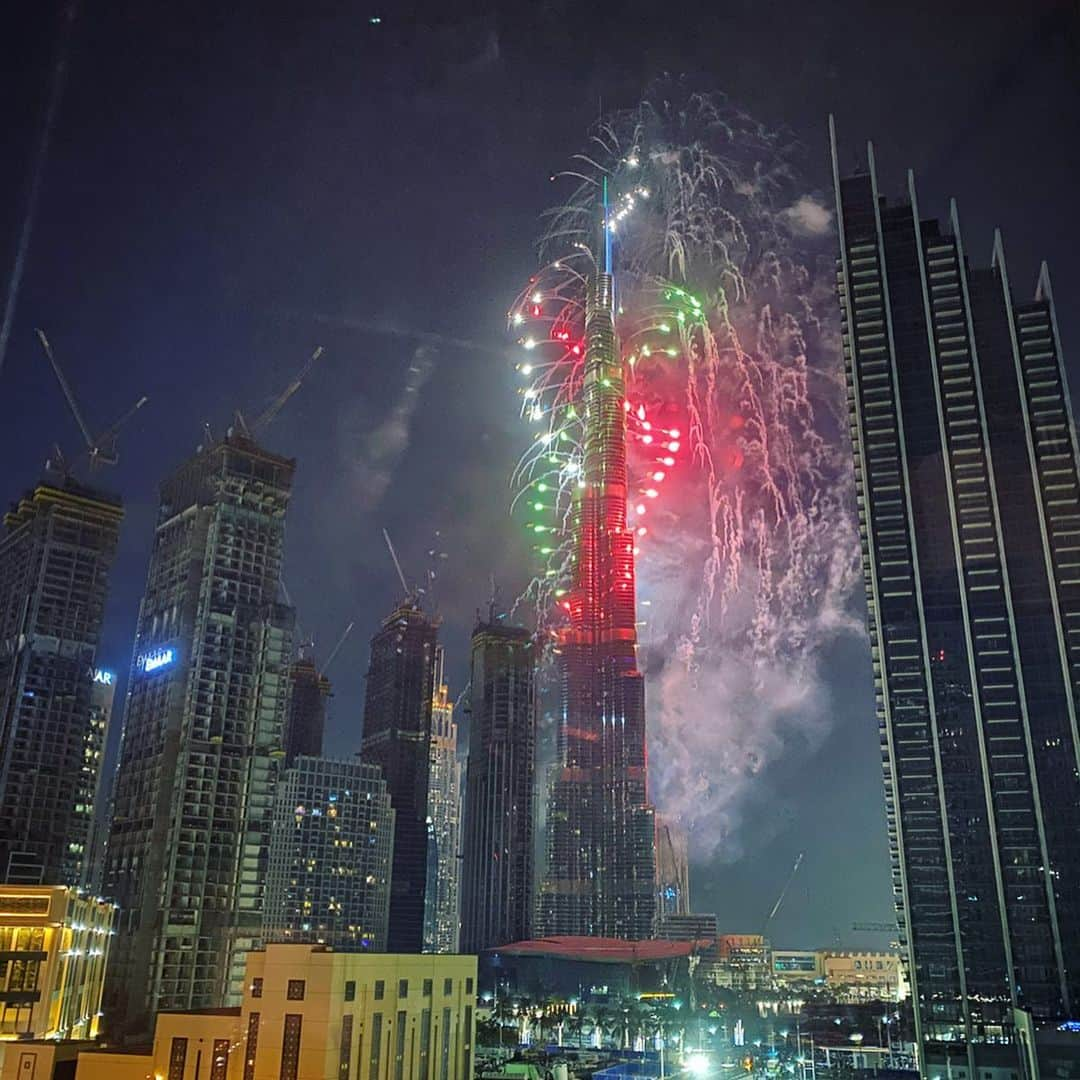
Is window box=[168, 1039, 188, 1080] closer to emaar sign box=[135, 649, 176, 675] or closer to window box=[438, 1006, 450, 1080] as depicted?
window box=[438, 1006, 450, 1080]

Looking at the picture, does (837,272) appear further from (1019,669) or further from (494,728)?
(494,728)

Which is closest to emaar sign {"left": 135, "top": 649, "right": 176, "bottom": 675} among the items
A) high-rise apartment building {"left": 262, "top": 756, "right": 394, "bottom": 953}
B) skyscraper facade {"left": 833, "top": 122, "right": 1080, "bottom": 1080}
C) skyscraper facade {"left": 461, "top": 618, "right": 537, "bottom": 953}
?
high-rise apartment building {"left": 262, "top": 756, "right": 394, "bottom": 953}

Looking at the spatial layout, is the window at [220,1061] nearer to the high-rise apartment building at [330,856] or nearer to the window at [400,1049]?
the window at [400,1049]

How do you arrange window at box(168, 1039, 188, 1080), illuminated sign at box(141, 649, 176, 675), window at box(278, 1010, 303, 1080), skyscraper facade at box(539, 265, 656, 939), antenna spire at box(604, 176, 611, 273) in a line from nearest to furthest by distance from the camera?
window at box(278, 1010, 303, 1080) → window at box(168, 1039, 188, 1080) → antenna spire at box(604, 176, 611, 273) → illuminated sign at box(141, 649, 176, 675) → skyscraper facade at box(539, 265, 656, 939)

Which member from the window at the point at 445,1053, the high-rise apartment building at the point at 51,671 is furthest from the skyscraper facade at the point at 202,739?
the window at the point at 445,1053

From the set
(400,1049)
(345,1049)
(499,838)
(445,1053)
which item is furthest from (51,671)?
(499,838)

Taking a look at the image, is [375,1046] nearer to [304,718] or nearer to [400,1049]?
[400,1049]

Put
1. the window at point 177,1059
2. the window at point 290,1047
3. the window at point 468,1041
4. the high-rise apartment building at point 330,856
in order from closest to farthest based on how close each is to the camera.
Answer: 1. the window at point 290,1047
2. the window at point 177,1059
3. the window at point 468,1041
4. the high-rise apartment building at point 330,856
